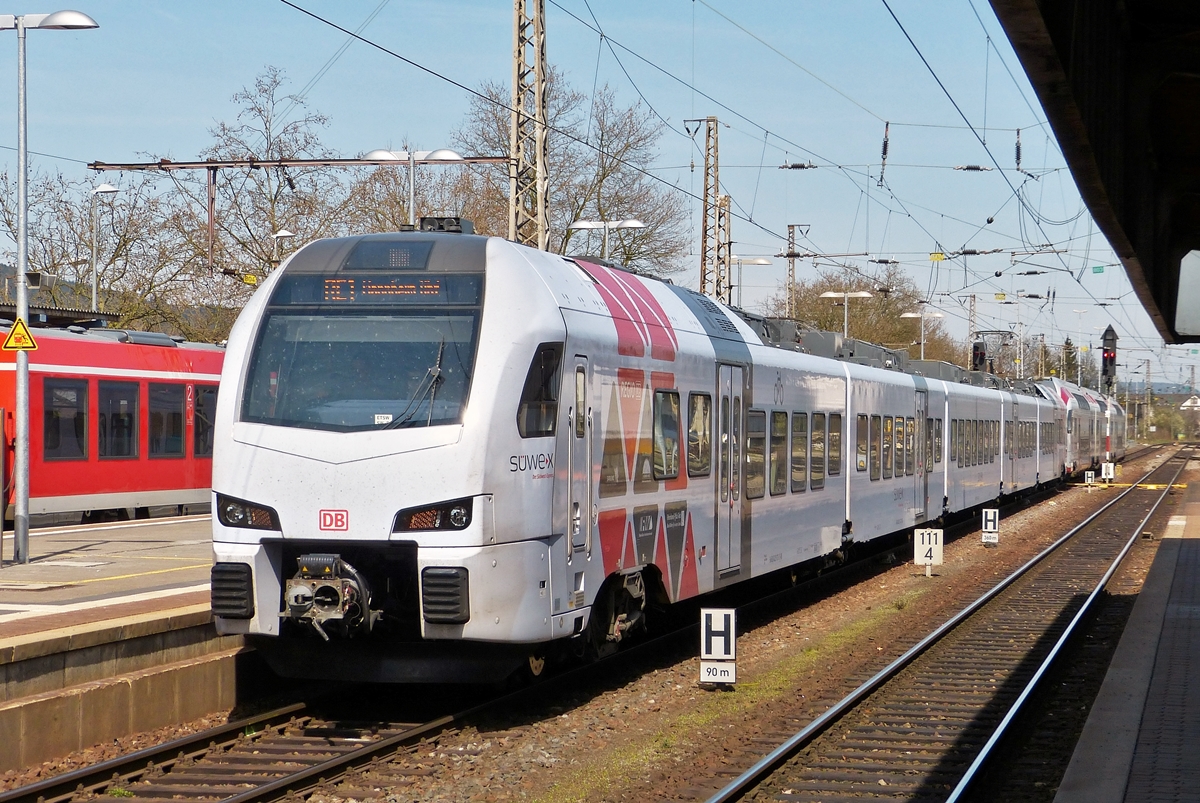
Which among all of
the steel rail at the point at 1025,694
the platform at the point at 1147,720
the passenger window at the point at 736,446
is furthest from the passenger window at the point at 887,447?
the passenger window at the point at 736,446

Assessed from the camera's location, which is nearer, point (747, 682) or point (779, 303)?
point (747, 682)

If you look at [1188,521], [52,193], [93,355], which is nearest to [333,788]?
[93,355]

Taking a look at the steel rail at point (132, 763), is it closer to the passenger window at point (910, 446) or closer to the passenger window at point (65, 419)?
the passenger window at point (65, 419)

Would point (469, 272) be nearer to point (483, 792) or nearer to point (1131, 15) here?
point (483, 792)

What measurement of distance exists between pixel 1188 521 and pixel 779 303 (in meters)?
36.0

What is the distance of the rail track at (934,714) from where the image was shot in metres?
8.37

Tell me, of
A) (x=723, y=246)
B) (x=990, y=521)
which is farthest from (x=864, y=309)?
(x=990, y=521)

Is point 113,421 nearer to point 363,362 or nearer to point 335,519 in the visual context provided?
point 363,362

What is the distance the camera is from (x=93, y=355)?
856 inches

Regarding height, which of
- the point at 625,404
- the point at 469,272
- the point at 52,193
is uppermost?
the point at 52,193

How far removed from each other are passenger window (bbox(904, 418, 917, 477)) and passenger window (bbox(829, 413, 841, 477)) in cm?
443

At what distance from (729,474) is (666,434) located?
1718 millimetres

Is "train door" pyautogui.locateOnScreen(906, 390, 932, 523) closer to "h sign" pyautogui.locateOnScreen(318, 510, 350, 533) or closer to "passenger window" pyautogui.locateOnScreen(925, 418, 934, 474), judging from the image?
"passenger window" pyautogui.locateOnScreen(925, 418, 934, 474)

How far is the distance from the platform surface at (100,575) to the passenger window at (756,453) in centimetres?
521
